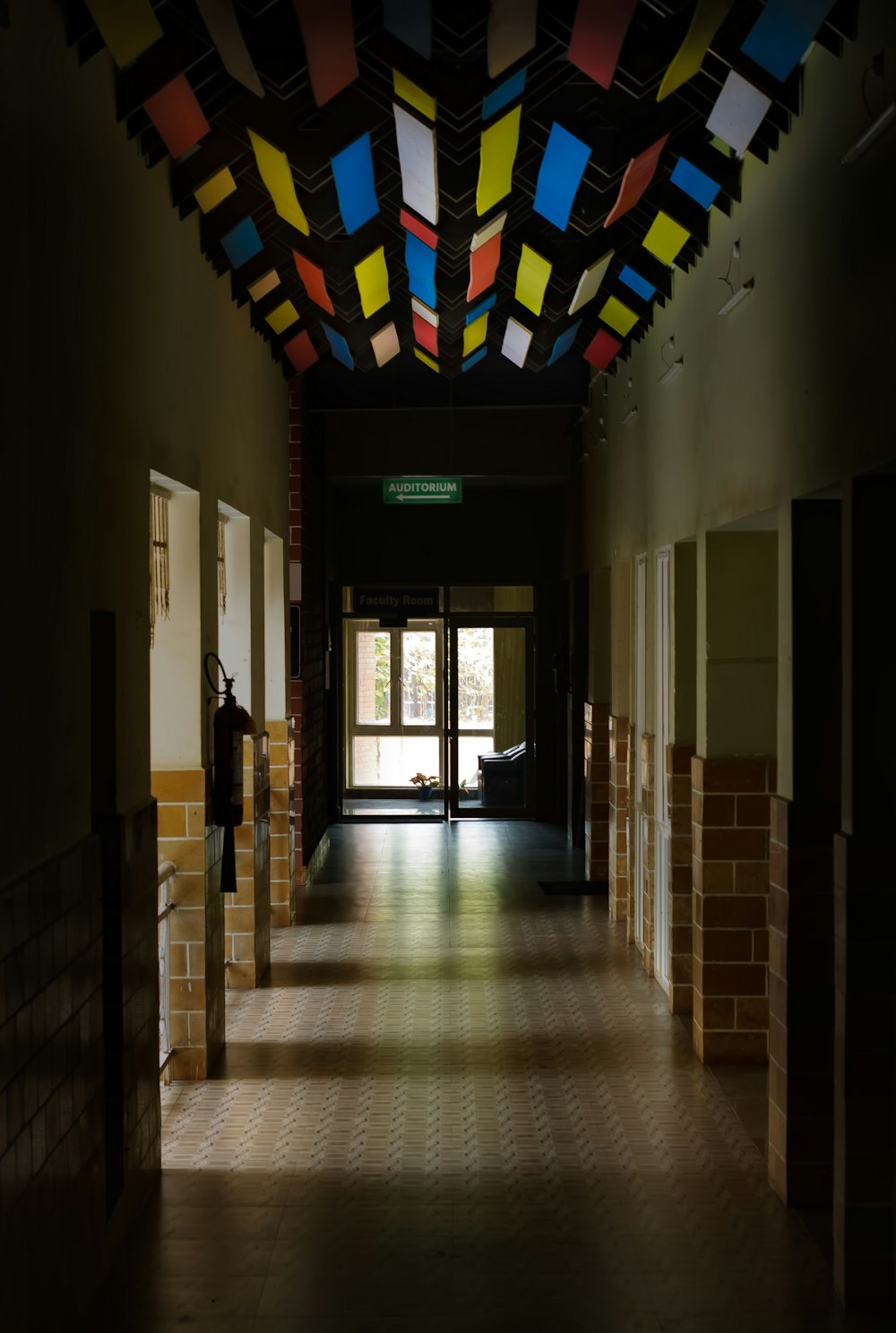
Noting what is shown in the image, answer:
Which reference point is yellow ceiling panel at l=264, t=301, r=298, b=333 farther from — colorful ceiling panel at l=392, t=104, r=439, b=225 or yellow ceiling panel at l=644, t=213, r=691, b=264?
yellow ceiling panel at l=644, t=213, r=691, b=264

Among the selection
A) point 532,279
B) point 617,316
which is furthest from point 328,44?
point 617,316

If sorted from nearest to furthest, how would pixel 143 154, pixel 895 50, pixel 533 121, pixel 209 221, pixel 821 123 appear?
pixel 895 50 → pixel 821 123 → pixel 143 154 → pixel 533 121 → pixel 209 221

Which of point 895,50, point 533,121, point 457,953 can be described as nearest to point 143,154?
point 533,121

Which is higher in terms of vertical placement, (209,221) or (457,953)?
(209,221)

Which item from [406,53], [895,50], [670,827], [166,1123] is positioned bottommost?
[166,1123]

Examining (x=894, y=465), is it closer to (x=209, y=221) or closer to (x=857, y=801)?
(x=857, y=801)

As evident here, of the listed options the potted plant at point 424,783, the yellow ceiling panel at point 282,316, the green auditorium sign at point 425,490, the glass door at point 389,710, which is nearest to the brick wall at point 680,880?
the yellow ceiling panel at point 282,316

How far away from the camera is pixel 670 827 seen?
293 inches

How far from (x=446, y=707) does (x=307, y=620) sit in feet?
13.4

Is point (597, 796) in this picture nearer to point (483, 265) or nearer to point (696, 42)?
point (483, 265)

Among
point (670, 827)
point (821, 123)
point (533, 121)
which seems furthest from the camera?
point (670, 827)

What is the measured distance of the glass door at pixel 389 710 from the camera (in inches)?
594

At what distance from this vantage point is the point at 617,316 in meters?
8.58

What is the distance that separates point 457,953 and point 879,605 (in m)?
5.33
